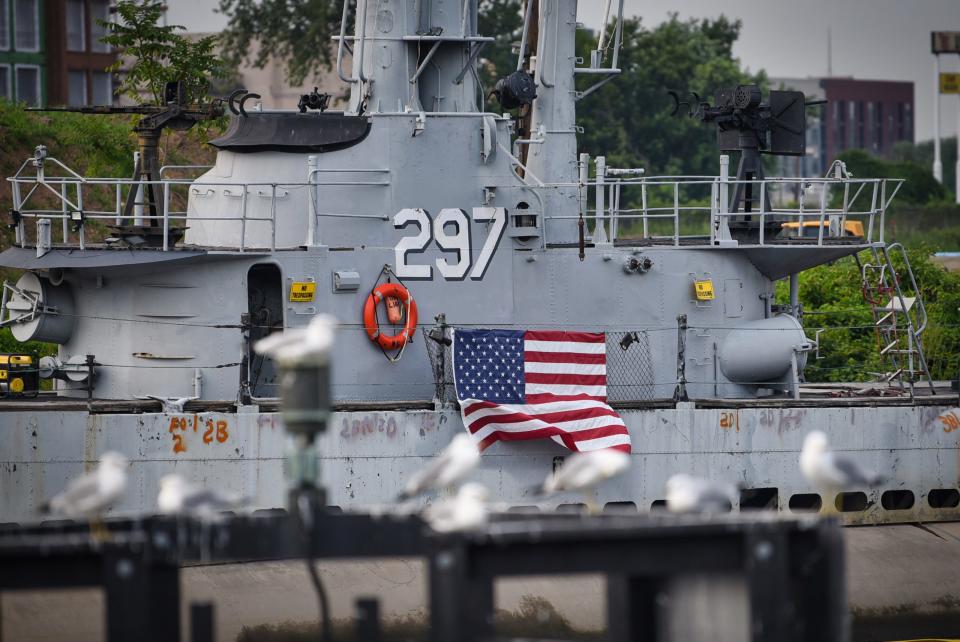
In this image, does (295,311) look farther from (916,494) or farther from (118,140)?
(118,140)

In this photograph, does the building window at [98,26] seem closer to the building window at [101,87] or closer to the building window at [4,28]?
the building window at [101,87]

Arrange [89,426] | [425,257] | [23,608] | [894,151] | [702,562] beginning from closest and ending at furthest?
[702,562], [23,608], [89,426], [425,257], [894,151]

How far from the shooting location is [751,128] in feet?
70.7

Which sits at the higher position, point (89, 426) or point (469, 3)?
point (469, 3)

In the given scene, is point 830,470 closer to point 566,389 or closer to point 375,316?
point 566,389

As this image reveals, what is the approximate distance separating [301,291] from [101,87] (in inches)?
1438

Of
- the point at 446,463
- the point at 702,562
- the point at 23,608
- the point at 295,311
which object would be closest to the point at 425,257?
the point at 295,311

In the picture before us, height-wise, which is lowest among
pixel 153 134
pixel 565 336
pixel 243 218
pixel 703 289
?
pixel 565 336

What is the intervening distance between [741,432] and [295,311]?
5952mm

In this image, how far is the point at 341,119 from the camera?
19.9m

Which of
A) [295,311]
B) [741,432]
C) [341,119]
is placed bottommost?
[741,432]

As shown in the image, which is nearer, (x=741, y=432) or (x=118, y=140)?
(x=741, y=432)

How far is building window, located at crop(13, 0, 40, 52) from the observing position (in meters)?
50.8

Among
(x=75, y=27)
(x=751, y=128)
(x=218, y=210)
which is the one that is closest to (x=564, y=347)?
(x=751, y=128)
